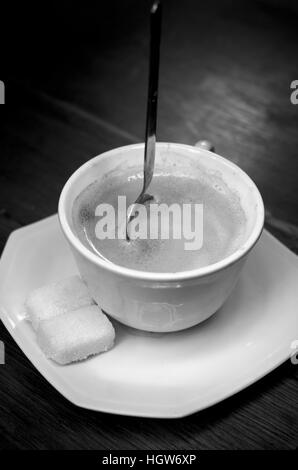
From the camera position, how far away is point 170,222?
1.24m

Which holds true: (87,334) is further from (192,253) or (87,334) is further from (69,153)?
(69,153)

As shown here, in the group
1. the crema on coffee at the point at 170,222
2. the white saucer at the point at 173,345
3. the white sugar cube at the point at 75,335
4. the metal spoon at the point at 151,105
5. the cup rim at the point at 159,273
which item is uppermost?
the metal spoon at the point at 151,105

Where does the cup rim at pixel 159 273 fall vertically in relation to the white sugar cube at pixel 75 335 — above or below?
above

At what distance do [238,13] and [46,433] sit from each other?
1.83 metres

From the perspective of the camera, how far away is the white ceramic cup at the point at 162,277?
1.04m

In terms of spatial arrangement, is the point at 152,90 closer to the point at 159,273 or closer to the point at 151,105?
the point at 151,105

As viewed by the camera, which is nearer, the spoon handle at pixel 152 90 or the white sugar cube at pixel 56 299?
the spoon handle at pixel 152 90

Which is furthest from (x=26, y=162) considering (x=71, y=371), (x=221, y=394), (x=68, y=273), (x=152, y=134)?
(x=221, y=394)

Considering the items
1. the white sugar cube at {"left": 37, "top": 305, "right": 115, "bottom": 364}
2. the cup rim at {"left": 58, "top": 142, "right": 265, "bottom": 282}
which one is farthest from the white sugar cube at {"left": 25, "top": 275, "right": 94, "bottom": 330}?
the cup rim at {"left": 58, "top": 142, "right": 265, "bottom": 282}

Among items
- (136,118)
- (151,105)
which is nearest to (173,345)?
(151,105)

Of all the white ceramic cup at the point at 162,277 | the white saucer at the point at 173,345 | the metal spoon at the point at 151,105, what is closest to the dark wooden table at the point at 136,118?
the white saucer at the point at 173,345

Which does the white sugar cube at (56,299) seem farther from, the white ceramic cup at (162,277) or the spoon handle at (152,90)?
the spoon handle at (152,90)

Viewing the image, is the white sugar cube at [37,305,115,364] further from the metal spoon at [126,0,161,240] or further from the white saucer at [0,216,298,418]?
the metal spoon at [126,0,161,240]

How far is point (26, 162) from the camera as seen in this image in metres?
1.65
